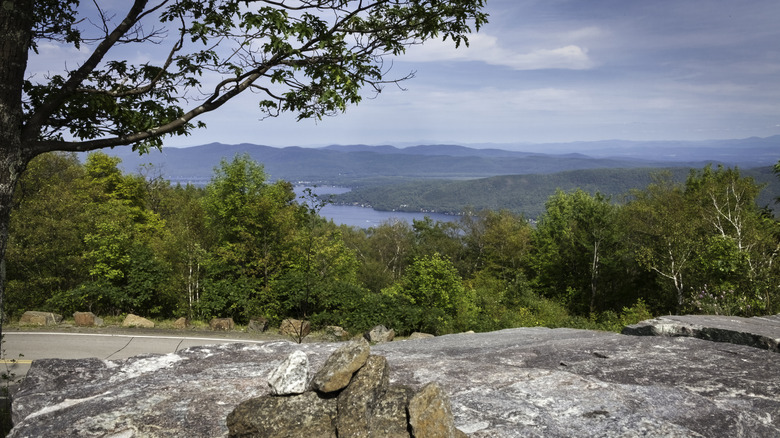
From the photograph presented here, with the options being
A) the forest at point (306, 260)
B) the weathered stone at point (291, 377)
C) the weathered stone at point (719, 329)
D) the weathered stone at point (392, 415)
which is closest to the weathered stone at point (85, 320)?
the forest at point (306, 260)

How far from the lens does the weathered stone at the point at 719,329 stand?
7609mm

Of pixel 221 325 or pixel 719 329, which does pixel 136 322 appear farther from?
pixel 719 329

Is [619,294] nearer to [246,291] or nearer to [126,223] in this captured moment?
[246,291]

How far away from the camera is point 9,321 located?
18734 mm

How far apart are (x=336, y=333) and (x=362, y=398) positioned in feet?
46.7

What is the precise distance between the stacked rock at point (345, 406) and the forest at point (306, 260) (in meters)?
6.03

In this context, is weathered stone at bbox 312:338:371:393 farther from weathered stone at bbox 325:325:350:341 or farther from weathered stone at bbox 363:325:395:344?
weathered stone at bbox 325:325:350:341

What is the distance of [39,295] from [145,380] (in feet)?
84.0

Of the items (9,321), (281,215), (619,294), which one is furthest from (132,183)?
(619,294)

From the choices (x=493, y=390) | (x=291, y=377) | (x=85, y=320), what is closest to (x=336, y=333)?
(x=85, y=320)

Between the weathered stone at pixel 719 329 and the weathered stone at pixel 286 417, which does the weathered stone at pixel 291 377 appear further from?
the weathered stone at pixel 719 329

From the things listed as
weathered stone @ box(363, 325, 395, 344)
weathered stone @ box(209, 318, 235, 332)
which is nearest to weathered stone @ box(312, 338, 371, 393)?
weathered stone @ box(363, 325, 395, 344)

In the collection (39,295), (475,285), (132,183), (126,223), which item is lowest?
(475,285)

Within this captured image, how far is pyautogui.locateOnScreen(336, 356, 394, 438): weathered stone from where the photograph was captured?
364 centimetres
